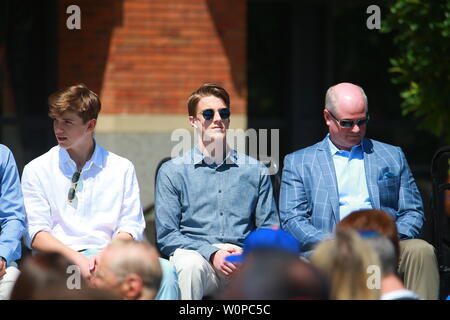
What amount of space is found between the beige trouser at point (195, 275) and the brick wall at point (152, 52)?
12.4 feet

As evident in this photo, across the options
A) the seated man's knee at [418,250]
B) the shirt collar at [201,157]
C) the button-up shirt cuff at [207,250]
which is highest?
the shirt collar at [201,157]

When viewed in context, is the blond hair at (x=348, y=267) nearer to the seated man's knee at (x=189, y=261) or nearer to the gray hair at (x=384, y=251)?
the gray hair at (x=384, y=251)

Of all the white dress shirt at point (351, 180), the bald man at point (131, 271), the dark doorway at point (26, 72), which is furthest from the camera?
the dark doorway at point (26, 72)

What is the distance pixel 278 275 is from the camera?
8.58 feet

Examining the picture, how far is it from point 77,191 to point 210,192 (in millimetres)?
815

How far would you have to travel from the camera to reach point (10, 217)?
4.80 metres

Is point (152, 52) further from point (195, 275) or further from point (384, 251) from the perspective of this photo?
point (384, 251)

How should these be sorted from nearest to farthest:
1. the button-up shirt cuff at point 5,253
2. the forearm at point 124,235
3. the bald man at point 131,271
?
the bald man at point 131,271, the button-up shirt cuff at point 5,253, the forearm at point 124,235

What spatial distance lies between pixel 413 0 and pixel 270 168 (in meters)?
2.18

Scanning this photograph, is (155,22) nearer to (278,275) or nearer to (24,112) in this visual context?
(24,112)

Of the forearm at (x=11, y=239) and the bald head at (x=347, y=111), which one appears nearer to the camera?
the forearm at (x=11, y=239)

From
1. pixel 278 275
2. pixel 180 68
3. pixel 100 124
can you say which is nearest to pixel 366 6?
pixel 180 68

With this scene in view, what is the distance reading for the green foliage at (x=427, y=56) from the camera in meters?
6.82

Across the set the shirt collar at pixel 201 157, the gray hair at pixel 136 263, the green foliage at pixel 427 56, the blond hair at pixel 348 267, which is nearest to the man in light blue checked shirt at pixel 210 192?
the shirt collar at pixel 201 157
